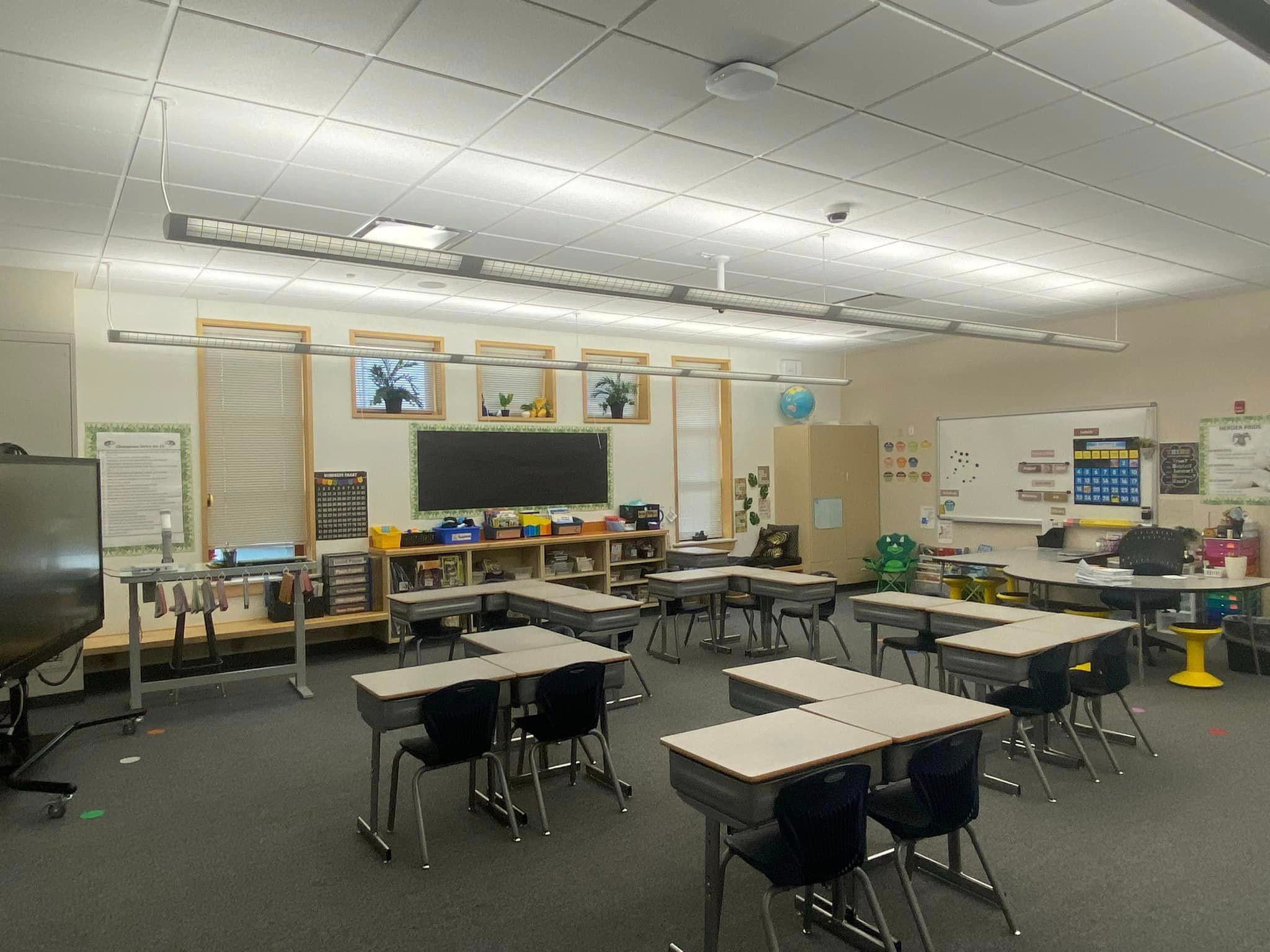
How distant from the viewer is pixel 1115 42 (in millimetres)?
2992

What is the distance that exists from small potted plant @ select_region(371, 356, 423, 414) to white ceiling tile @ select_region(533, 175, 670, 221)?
3754 millimetres

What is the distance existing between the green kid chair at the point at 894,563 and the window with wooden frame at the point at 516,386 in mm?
4576

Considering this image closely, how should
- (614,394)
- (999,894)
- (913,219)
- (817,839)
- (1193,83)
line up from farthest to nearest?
(614,394) < (913,219) < (1193,83) < (999,894) < (817,839)

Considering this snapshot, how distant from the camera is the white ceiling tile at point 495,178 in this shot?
4094 mm

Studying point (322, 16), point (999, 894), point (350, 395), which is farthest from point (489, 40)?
point (350, 395)

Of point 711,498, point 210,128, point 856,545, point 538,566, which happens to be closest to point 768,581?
point 538,566

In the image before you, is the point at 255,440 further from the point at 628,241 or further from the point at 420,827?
the point at 420,827

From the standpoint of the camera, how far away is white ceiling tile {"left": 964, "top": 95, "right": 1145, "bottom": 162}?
3.56 metres

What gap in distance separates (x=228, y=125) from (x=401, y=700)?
8.58 ft

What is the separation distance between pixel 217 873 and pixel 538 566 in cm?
515

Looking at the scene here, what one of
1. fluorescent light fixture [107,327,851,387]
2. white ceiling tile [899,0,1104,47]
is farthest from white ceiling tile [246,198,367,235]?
white ceiling tile [899,0,1104,47]

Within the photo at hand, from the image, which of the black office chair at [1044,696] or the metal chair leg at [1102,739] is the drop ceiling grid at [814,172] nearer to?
the black office chair at [1044,696]

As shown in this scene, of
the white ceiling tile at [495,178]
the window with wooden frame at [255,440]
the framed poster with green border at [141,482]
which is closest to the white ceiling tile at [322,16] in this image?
the white ceiling tile at [495,178]

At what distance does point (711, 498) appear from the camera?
1050 cm
